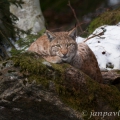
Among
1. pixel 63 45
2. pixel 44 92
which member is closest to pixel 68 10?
pixel 63 45

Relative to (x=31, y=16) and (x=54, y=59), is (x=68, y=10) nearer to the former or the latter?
(x=31, y=16)

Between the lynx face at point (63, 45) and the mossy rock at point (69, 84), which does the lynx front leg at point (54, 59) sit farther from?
the mossy rock at point (69, 84)

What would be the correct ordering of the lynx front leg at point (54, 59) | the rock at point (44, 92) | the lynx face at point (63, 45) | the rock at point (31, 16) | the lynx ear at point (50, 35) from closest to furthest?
the rock at point (44, 92) < the lynx front leg at point (54, 59) < the lynx face at point (63, 45) < the lynx ear at point (50, 35) < the rock at point (31, 16)

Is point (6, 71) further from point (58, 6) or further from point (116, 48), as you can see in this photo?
point (58, 6)

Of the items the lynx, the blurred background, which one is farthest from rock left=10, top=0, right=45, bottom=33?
the lynx

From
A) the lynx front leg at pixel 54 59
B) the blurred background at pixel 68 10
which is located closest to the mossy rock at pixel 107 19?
the blurred background at pixel 68 10

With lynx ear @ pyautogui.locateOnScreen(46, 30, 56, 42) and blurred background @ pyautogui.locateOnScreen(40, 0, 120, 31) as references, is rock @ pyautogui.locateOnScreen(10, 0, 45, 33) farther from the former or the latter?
lynx ear @ pyautogui.locateOnScreen(46, 30, 56, 42)

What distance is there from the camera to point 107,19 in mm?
10555

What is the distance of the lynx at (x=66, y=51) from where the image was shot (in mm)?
6406

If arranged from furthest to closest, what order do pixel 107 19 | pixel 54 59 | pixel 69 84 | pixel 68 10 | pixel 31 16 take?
pixel 68 10 < pixel 31 16 < pixel 107 19 < pixel 54 59 < pixel 69 84

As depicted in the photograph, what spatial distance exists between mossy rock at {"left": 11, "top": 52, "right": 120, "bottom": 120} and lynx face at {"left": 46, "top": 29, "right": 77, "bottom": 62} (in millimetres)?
306

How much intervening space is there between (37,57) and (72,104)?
766 millimetres

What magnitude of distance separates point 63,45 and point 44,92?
1.10 m

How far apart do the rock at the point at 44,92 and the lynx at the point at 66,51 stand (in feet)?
1.27
